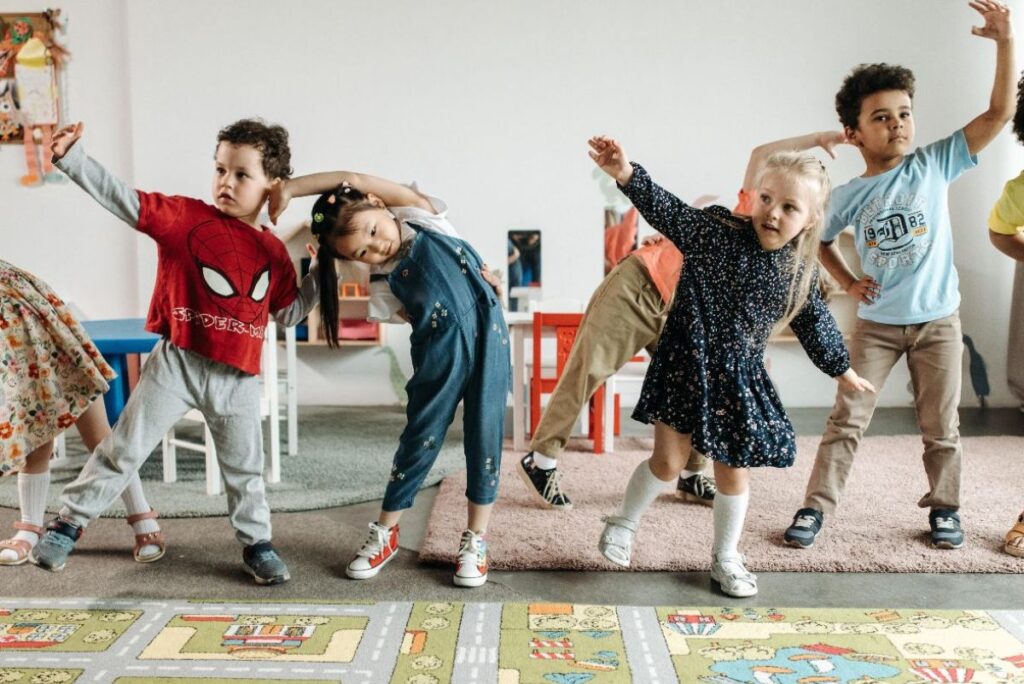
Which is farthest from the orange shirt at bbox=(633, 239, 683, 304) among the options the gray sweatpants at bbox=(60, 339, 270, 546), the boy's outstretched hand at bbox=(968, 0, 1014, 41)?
the gray sweatpants at bbox=(60, 339, 270, 546)

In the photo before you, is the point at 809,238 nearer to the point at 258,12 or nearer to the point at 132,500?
the point at 132,500

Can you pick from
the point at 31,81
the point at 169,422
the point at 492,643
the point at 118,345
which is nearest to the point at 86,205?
the point at 31,81

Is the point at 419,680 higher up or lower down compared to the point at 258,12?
lower down

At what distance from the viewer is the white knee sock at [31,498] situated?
2008mm

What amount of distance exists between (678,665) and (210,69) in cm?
370

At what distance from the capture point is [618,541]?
1.90 m

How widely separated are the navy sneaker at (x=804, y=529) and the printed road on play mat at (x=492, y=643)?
36cm

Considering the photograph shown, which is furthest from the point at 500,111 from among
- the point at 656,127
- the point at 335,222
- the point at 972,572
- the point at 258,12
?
the point at 972,572

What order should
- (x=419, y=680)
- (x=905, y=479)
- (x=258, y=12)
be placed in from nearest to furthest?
(x=419, y=680), (x=905, y=479), (x=258, y=12)

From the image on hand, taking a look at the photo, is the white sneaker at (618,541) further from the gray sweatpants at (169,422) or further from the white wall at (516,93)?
the white wall at (516,93)

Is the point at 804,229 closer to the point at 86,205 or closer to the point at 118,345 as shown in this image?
the point at 118,345

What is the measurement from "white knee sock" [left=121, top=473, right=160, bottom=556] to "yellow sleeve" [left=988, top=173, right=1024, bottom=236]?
2.16 m

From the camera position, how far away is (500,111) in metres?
4.13

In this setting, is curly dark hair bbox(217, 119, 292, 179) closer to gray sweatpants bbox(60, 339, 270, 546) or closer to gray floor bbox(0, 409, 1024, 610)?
gray sweatpants bbox(60, 339, 270, 546)
